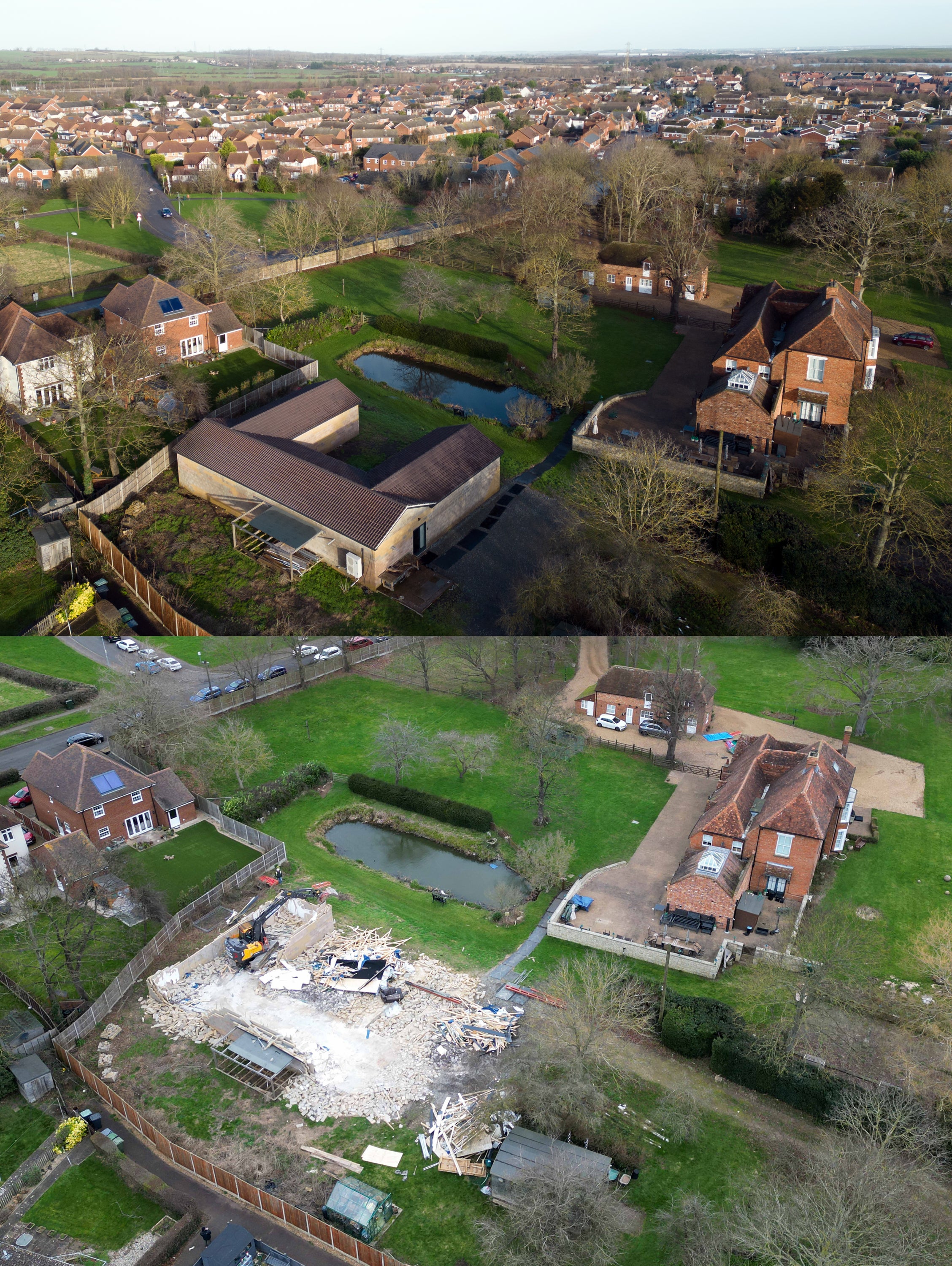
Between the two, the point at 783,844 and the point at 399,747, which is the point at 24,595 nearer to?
the point at 399,747

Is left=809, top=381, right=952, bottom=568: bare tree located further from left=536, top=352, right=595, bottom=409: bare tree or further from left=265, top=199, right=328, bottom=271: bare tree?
left=265, top=199, right=328, bottom=271: bare tree

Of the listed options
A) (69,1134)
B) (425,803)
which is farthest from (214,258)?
(69,1134)

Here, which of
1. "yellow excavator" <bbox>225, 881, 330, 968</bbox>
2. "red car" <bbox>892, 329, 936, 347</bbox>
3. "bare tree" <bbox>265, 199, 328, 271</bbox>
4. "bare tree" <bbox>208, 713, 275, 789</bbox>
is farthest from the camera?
"bare tree" <bbox>265, 199, 328, 271</bbox>

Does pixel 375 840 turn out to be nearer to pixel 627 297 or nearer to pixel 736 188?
pixel 627 297

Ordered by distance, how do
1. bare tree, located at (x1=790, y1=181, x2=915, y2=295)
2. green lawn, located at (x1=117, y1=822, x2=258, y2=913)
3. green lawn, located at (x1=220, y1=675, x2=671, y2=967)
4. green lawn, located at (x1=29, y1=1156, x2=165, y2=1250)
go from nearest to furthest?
green lawn, located at (x1=29, y1=1156, x2=165, y2=1250) → green lawn, located at (x1=220, y1=675, x2=671, y2=967) → green lawn, located at (x1=117, y1=822, x2=258, y2=913) → bare tree, located at (x1=790, y1=181, x2=915, y2=295)

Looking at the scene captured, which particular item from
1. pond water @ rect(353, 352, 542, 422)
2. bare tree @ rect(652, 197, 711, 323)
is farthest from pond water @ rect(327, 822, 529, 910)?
bare tree @ rect(652, 197, 711, 323)

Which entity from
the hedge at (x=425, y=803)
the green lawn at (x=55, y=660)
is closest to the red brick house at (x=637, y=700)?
the hedge at (x=425, y=803)

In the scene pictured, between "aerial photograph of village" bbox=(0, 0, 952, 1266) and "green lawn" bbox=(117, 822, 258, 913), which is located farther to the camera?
"green lawn" bbox=(117, 822, 258, 913)
